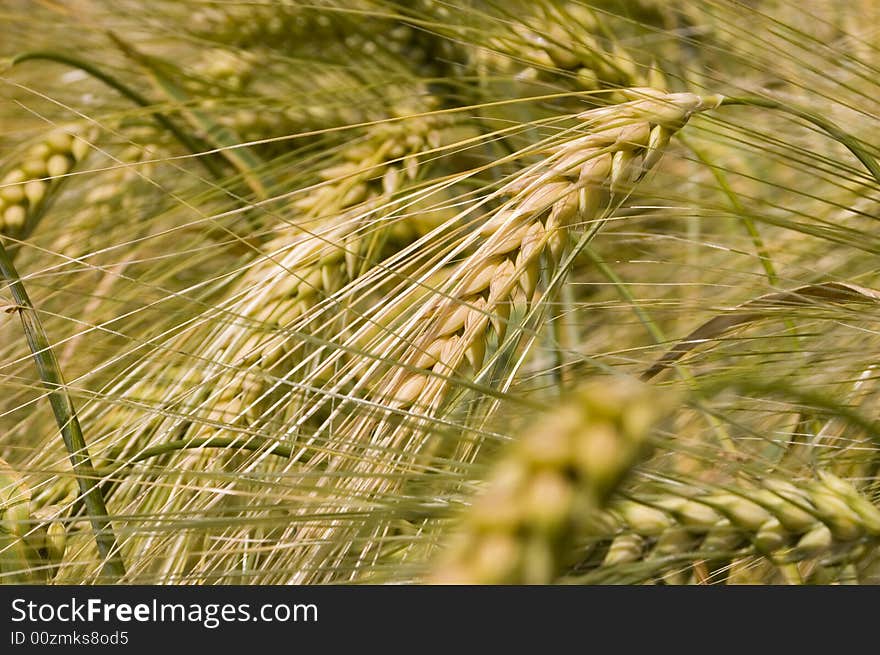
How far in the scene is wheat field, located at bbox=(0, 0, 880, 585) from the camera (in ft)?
1.10

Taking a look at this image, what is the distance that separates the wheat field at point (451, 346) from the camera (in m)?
0.34

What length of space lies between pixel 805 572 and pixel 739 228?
44 cm

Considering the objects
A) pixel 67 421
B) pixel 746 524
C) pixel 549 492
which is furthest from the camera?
pixel 67 421

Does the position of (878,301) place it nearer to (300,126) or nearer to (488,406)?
(488,406)

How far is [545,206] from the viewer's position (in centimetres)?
43

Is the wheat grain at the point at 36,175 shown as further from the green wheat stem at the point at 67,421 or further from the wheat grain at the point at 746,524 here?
the wheat grain at the point at 746,524

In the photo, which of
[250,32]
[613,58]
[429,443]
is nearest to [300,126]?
[250,32]

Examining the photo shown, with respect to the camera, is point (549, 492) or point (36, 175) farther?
point (36, 175)

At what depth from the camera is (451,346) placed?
423mm

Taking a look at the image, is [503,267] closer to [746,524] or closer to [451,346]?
[451,346]

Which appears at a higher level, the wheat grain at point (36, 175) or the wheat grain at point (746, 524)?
the wheat grain at point (36, 175)

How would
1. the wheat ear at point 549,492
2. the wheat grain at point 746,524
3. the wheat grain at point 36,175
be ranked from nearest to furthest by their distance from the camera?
the wheat ear at point 549,492
the wheat grain at point 746,524
the wheat grain at point 36,175

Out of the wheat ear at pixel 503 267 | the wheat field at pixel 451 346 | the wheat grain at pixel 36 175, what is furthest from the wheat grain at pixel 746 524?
the wheat grain at pixel 36 175

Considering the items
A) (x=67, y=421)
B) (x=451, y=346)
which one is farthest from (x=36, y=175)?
(x=451, y=346)
